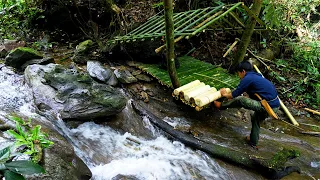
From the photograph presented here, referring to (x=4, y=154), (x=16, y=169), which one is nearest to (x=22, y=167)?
(x=16, y=169)

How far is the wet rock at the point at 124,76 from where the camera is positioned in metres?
5.73

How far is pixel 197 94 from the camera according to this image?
4707 mm

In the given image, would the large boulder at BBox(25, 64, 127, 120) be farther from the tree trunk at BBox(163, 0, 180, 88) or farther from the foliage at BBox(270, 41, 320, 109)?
the foliage at BBox(270, 41, 320, 109)

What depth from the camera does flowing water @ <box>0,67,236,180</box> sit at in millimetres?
3746

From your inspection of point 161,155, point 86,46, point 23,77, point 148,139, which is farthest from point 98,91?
point 86,46

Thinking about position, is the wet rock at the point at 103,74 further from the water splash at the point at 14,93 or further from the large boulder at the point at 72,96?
the water splash at the point at 14,93

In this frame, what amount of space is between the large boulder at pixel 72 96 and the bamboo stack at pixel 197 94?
1.04 m

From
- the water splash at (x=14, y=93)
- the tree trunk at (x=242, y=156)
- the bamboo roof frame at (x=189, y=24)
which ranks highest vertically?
the bamboo roof frame at (x=189, y=24)

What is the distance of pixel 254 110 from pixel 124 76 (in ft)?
9.21

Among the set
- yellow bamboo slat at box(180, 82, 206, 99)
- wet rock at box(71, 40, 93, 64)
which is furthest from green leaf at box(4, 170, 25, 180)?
wet rock at box(71, 40, 93, 64)

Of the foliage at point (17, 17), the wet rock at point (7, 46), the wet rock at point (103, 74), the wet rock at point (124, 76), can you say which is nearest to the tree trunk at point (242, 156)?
the wet rock at point (124, 76)

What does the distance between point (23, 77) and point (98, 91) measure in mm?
1937

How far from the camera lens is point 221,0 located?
810cm

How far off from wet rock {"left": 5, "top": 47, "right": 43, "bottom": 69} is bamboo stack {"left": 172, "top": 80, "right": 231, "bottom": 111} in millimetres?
3470
